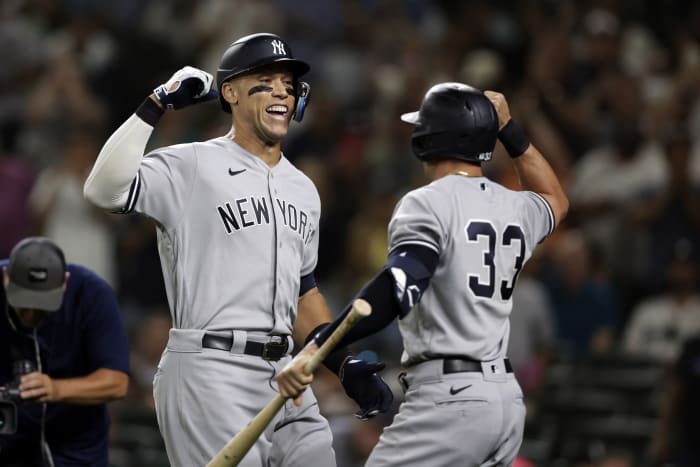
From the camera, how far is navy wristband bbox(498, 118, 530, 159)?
5164 millimetres

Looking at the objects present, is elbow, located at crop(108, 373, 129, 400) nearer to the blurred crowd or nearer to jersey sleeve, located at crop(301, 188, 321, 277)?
jersey sleeve, located at crop(301, 188, 321, 277)

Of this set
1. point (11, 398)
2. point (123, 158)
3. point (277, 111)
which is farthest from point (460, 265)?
point (11, 398)

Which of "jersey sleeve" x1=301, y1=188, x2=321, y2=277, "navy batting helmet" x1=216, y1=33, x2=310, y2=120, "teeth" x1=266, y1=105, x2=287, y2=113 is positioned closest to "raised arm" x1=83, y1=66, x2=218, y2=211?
"navy batting helmet" x1=216, y1=33, x2=310, y2=120

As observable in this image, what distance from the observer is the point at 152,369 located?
32.4ft

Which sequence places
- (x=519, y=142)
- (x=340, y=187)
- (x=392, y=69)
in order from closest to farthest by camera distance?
1. (x=519, y=142)
2. (x=340, y=187)
3. (x=392, y=69)

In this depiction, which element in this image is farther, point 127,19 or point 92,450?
point 127,19

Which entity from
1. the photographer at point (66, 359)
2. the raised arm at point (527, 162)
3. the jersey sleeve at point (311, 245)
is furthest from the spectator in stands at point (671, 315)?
the photographer at point (66, 359)

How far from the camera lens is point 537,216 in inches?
194

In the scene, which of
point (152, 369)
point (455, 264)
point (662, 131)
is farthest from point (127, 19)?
point (455, 264)

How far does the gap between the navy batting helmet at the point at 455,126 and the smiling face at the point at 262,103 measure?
1.66 ft

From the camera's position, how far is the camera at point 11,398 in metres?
5.33

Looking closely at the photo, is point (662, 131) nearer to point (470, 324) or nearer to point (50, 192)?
point (50, 192)

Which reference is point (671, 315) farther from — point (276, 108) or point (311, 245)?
point (276, 108)

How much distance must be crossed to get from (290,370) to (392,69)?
7.89 metres
